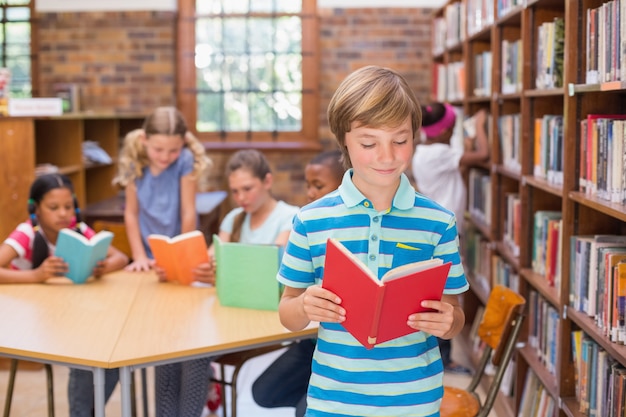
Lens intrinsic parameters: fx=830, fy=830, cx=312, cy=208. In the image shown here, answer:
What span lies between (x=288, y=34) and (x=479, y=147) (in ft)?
8.50

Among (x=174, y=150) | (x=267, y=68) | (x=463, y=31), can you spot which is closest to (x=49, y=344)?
(x=174, y=150)

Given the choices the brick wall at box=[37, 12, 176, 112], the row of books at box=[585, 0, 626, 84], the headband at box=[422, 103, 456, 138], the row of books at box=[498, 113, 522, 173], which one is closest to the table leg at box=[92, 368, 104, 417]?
the row of books at box=[585, 0, 626, 84]

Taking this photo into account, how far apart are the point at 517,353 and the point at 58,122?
3.12 metres

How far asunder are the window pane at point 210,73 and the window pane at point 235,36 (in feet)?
0.35

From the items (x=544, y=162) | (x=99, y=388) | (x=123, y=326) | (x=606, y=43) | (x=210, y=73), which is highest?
(x=210, y=73)

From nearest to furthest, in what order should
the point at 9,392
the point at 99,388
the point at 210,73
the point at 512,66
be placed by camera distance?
the point at 99,388
the point at 9,392
the point at 512,66
the point at 210,73

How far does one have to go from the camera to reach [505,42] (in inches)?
154

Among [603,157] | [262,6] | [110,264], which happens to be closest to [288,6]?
[262,6]

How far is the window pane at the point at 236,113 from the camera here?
6.64 meters

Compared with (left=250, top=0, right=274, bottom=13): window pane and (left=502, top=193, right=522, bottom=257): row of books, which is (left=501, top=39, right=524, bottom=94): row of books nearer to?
(left=502, top=193, right=522, bottom=257): row of books

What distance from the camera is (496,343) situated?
A: 2611mm

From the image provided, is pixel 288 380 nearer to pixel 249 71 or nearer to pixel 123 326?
pixel 123 326

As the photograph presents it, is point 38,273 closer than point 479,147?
Yes

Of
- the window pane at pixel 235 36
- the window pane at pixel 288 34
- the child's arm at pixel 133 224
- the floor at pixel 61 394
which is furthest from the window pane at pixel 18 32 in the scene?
the child's arm at pixel 133 224
